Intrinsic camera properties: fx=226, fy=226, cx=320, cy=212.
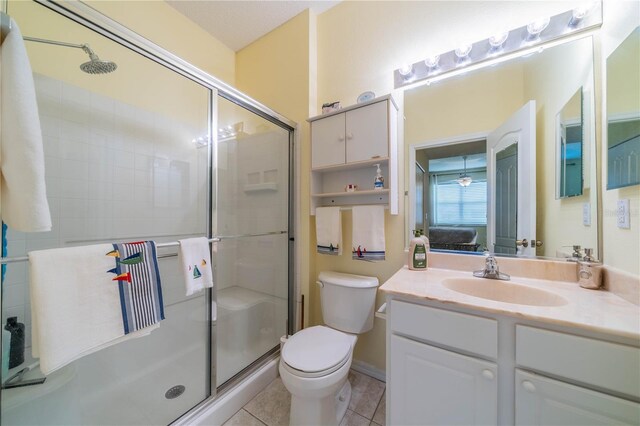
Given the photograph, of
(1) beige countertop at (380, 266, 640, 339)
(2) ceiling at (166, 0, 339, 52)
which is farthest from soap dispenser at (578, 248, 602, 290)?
(2) ceiling at (166, 0, 339, 52)

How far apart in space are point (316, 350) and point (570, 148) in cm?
160

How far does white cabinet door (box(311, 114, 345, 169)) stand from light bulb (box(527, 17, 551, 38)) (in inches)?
40.9

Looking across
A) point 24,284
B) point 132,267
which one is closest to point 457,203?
point 132,267

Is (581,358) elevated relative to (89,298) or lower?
lower

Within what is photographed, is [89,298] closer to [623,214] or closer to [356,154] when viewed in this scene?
[356,154]

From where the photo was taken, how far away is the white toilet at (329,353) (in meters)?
1.08

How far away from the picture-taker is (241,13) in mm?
1832

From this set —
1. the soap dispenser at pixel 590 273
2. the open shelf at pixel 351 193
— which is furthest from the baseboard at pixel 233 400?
the soap dispenser at pixel 590 273

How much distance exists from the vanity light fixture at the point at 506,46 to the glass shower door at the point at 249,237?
1.02 meters

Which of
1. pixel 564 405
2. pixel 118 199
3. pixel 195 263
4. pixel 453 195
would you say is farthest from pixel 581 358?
pixel 118 199

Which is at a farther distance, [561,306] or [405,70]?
[405,70]

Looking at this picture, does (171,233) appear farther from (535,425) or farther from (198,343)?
(535,425)

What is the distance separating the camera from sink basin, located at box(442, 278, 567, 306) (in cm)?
97

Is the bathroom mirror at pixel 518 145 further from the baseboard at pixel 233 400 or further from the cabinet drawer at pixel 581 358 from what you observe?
the baseboard at pixel 233 400
